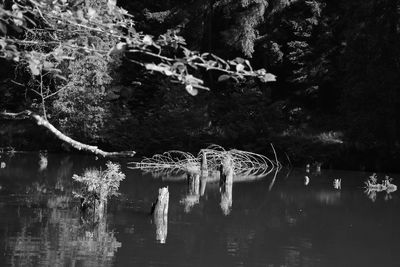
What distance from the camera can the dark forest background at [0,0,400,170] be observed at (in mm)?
25109

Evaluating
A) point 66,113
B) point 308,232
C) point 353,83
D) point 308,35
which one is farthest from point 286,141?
point 308,232

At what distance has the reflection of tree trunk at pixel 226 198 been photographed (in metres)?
14.0

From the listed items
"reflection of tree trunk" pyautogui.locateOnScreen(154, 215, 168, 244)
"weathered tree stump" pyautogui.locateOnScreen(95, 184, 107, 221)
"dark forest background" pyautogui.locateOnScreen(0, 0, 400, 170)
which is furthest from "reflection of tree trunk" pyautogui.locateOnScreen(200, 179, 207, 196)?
"dark forest background" pyautogui.locateOnScreen(0, 0, 400, 170)

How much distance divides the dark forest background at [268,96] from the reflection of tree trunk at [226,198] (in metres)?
10.5

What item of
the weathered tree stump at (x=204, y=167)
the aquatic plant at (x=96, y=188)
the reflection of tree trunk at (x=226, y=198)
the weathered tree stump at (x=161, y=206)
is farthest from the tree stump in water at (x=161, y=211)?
the weathered tree stump at (x=204, y=167)

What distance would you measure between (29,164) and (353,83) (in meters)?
13.3

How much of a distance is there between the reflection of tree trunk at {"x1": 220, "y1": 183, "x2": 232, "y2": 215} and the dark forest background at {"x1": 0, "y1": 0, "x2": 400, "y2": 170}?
10.5 metres

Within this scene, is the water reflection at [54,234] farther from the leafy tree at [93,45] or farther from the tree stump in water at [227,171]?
the leafy tree at [93,45]

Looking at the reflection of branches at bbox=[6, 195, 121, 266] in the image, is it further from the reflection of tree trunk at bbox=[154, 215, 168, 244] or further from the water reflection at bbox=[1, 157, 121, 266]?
the reflection of tree trunk at bbox=[154, 215, 168, 244]

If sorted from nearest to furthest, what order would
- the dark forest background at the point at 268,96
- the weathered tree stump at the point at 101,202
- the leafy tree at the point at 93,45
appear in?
the leafy tree at the point at 93,45
the weathered tree stump at the point at 101,202
the dark forest background at the point at 268,96

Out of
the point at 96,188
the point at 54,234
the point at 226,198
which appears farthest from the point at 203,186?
the point at 54,234

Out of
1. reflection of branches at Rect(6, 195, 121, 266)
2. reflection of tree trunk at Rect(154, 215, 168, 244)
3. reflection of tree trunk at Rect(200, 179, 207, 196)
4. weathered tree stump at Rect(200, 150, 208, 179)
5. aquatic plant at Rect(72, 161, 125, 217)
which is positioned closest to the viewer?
reflection of branches at Rect(6, 195, 121, 266)

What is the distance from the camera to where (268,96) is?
28406 millimetres

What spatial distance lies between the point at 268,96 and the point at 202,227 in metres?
17.5
